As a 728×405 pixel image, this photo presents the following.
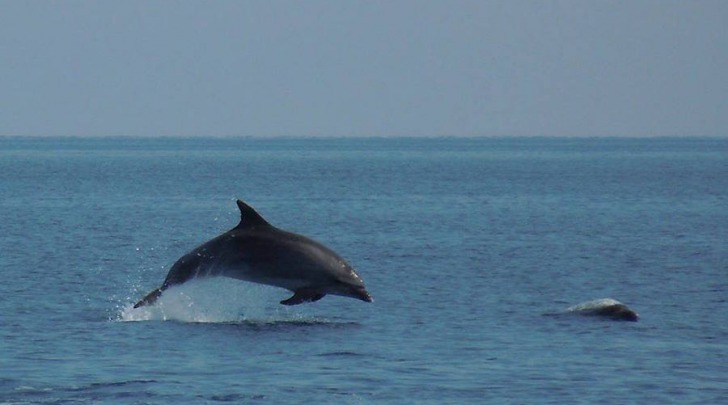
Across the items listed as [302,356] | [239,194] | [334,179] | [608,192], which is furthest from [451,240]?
[334,179]

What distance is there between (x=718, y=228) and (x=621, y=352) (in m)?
48.3

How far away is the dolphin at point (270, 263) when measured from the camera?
30844 millimetres

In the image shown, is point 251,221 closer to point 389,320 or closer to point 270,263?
point 270,263

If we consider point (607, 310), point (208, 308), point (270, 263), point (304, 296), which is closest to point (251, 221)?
point (270, 263)

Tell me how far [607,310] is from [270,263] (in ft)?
28.9

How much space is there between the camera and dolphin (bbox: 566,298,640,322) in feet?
118

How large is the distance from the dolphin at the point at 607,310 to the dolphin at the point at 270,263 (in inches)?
284

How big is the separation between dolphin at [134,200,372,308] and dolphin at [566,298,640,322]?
7.21 metres

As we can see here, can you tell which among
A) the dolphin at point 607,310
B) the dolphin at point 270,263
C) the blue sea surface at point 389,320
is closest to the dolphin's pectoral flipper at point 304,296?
the dolphin at point 270,263

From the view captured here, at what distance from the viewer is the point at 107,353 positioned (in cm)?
2966

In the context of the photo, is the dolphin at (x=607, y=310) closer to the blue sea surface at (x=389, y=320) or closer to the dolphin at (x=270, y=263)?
the blue sea surface at (x=389, y=320)

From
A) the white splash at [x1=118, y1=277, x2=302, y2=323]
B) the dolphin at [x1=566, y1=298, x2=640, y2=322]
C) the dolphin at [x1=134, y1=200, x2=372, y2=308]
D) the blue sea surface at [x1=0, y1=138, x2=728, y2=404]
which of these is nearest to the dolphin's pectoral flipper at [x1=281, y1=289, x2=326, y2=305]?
the dolphin at [x1=134, y1=200, x2=372, y2=308]

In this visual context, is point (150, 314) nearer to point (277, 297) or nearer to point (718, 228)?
point (277, 297)

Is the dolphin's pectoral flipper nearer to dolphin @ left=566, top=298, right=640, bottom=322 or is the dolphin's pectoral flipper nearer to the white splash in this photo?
the white splash
